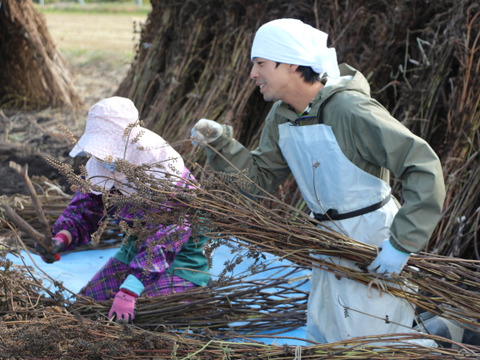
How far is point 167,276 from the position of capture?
289cm

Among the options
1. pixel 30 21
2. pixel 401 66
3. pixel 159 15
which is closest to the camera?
pixel 401 66

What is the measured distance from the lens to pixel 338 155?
2.35 meters

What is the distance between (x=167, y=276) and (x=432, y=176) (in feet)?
4.21

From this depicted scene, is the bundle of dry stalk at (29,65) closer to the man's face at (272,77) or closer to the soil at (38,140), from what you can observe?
the soil at (38,140)

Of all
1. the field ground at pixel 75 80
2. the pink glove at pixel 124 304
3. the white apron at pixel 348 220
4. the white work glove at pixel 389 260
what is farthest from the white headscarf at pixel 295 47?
the field ground at pixel 75 80

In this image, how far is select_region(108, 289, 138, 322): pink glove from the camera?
2684 mm

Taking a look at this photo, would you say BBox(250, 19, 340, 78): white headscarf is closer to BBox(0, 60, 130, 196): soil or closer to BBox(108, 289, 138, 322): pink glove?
BBox(108, 289, 138, 322): pink glove

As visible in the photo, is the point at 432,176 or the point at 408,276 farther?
the point at 408,276

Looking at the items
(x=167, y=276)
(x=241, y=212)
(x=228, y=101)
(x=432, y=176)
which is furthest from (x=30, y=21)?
(x=432, y=176)

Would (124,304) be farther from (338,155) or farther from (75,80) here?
(75,80)

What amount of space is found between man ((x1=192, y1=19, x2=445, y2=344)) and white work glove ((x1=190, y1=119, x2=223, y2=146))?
7cm

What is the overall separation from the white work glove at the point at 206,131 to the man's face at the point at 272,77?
0.27 metres

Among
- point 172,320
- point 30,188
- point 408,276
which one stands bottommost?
point 172,320

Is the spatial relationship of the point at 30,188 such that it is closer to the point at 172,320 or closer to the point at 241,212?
the point at 241,212
